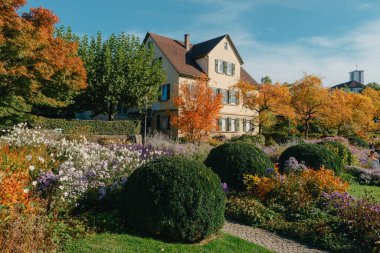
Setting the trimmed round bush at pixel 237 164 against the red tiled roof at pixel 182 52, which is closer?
the trimmed round bush at pixel 237 164

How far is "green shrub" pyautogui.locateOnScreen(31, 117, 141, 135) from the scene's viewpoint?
20859 millimetres

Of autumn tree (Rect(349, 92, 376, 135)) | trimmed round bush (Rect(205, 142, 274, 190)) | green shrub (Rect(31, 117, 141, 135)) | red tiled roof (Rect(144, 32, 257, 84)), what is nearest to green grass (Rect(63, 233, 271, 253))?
trimmed round bush (Rect(205, 142, 274, 190))

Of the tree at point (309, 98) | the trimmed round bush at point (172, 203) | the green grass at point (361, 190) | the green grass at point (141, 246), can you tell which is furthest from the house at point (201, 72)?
the green grass at point (141, 246)

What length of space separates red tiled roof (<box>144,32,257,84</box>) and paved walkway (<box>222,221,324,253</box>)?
75.5 feet

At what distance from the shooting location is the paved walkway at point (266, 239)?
6.26 m

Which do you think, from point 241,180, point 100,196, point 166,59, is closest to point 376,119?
point 166,59

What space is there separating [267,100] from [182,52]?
952cm

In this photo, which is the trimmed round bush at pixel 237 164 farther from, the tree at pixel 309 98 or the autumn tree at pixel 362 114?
the autumn tree at pixel 362 114

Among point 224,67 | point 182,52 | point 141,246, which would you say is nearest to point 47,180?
point 141,246

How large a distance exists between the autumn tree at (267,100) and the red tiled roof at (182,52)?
4438mm

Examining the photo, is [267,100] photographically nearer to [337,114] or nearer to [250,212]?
[337,114]

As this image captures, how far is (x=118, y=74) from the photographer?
968 inches

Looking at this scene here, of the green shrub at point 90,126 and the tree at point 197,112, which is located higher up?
the tree at point 197,112

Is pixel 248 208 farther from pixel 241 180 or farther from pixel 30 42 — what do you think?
pixel 30 42
